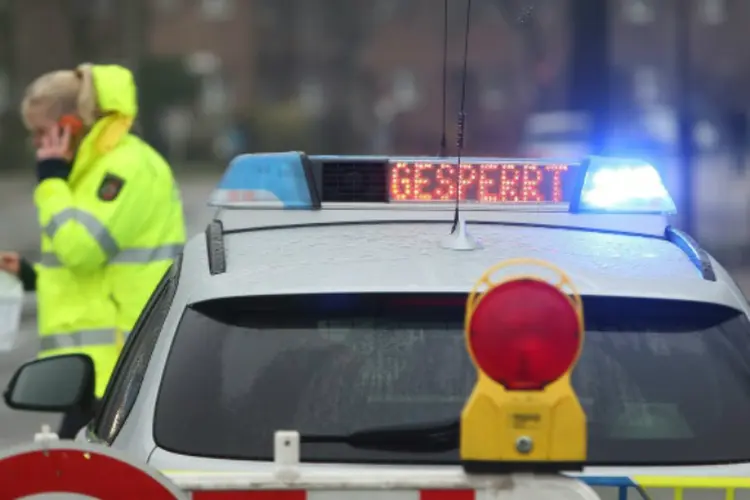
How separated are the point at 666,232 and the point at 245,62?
6882cm

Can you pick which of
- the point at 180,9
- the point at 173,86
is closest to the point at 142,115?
the point at 173,86

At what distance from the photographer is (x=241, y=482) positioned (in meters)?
2.19

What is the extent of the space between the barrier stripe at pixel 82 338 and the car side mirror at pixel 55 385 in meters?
1.67

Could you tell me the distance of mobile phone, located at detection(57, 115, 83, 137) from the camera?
588 cm

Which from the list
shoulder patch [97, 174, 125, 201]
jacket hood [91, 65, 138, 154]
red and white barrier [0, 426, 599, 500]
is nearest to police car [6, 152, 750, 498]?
red and white barrier [0, 426, 599, 500]

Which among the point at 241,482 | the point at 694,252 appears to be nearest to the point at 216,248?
the point at 694,252

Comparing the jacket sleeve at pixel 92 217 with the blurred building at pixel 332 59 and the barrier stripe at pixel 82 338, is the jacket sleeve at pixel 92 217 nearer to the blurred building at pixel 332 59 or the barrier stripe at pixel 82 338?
the barrier stripe at pixel 82 338

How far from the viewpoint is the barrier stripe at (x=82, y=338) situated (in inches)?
226

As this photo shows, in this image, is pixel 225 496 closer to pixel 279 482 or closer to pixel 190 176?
pixel 279 482

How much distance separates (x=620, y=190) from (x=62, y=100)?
2.74 meters

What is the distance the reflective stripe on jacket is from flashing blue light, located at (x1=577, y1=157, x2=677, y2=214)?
2261 mm

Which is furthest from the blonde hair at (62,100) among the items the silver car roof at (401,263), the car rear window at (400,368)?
the car rear window at (400,368)

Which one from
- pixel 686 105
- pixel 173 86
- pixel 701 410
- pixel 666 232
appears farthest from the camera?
pixel 173 86

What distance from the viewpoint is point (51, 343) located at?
19.0 ft
